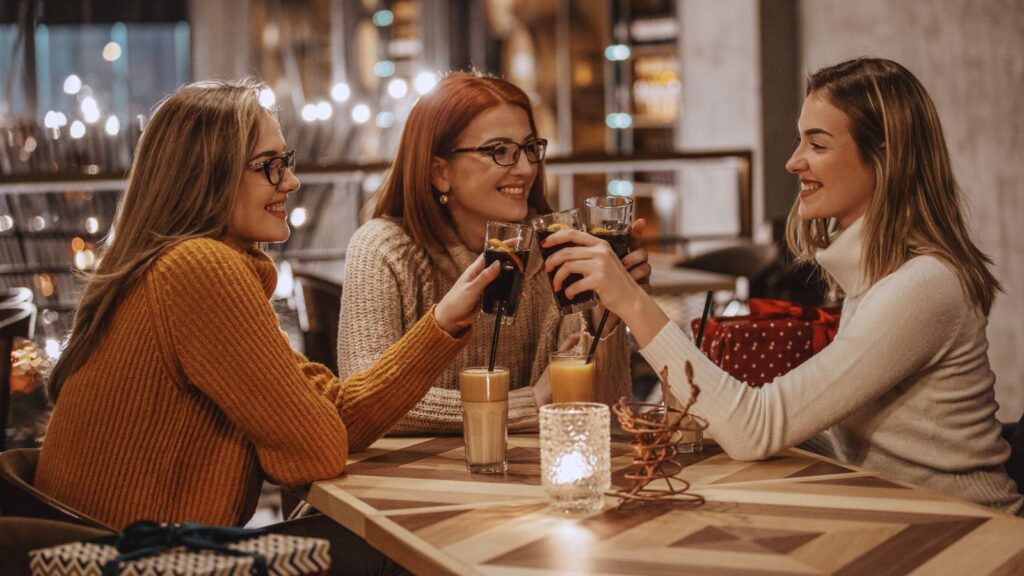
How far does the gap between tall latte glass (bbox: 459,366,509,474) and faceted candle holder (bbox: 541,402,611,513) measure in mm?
261

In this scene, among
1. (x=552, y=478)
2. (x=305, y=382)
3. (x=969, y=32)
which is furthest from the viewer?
(x=969, y=32)

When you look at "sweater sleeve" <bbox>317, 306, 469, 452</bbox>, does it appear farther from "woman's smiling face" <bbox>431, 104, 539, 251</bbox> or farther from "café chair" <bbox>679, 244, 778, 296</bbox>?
"café chair" <bbox>679, 244, 778, 296</bbox>

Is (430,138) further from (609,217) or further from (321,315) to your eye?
(321,315)

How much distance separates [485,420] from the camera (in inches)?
73.1

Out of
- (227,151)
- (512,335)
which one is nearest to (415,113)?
(512,335)

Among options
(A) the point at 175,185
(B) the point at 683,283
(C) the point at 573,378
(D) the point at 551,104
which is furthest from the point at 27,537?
(D) the point at 551,104

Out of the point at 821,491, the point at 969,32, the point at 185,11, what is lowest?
the point at 821,491

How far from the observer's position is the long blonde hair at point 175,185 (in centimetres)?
190

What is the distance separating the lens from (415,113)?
2637mm

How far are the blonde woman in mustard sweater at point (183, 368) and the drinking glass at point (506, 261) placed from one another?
24 millimetres

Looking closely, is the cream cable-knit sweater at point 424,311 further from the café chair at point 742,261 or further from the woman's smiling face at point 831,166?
the café chair at point 742,261

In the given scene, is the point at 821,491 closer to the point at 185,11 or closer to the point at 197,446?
the point at 197,446

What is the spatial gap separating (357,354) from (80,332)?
59 cm

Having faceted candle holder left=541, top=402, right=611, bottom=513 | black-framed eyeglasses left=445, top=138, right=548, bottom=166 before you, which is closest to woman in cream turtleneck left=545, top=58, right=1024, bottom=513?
faceted candle holder left=541, top=402, right=611, bottom=513
